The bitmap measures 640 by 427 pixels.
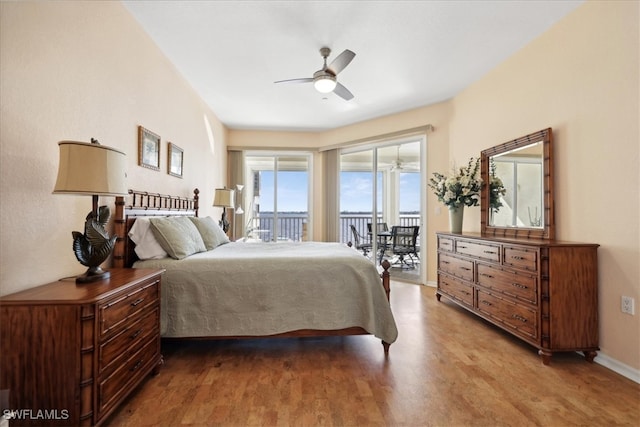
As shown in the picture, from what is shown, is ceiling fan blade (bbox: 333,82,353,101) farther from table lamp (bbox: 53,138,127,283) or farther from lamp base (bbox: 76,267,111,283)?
lamp base (bbox: 76,267,111,283)

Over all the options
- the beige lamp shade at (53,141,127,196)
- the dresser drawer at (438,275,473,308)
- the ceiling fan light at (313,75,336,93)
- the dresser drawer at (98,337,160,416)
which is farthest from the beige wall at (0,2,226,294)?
the dresser drawer at (438,275,473,308)

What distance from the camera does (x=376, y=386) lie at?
6.23 feet

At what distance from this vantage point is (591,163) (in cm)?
231

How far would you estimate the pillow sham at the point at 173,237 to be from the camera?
234cm

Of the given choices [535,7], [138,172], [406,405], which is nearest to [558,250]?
[406,405]

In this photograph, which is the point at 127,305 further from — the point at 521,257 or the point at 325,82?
the point at 521,257

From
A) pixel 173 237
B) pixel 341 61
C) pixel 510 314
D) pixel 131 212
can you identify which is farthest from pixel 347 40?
pixel 510 314

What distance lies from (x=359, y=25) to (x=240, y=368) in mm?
2978

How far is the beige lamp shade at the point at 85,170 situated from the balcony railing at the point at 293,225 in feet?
14.4

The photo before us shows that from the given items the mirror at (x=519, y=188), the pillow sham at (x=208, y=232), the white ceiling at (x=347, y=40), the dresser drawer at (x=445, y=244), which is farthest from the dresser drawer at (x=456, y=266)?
the pillow sham at (x=208, y=232)

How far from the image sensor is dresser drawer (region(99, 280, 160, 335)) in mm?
1415

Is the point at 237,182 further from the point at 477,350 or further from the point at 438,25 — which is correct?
the point at 477,350

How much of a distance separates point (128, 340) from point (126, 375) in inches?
7.3

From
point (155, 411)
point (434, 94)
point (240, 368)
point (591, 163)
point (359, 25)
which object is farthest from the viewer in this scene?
point (434, 94)
